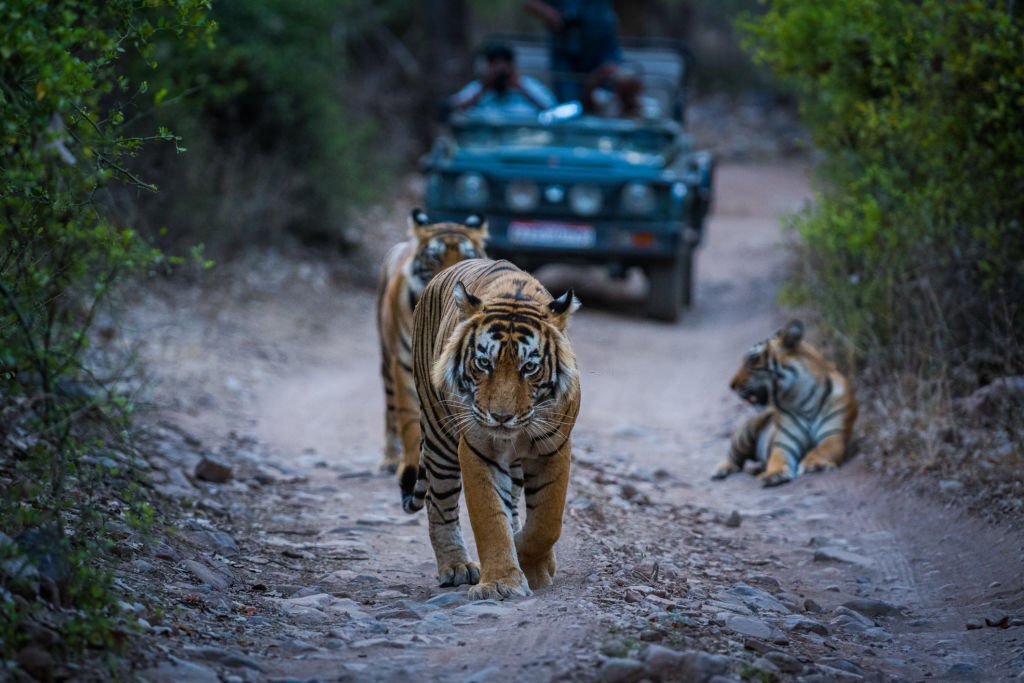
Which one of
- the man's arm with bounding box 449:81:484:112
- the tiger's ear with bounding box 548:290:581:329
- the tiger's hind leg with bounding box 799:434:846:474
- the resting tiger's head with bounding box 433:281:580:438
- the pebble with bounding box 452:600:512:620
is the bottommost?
the tiger's hind leg with bounding box 799:434:846:474

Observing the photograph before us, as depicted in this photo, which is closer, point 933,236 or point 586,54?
point 933,236

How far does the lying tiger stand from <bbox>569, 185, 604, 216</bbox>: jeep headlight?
4347 mm

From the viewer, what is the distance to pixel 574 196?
1274 cm

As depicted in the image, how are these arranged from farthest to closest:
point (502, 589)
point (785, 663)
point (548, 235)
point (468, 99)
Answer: point (468, 99) → point (548, 235) → point (502, 589) → point (785, 663)

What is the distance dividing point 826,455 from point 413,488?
314 cm

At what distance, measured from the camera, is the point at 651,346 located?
492 inches

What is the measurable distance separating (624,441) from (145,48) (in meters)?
5.17

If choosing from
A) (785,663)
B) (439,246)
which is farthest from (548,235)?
(785,663)

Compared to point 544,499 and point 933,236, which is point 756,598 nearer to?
point 544,499

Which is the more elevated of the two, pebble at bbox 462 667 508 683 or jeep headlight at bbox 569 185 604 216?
jeep headlight at bbox 569 185 604 216

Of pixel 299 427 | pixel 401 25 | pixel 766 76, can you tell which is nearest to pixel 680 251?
pixel 299 427

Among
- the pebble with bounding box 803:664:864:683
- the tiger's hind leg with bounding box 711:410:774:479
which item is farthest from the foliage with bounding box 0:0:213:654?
the tiger's hind leg with bounding box 711:410:774:479

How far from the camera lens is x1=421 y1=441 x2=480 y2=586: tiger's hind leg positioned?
17.6ft

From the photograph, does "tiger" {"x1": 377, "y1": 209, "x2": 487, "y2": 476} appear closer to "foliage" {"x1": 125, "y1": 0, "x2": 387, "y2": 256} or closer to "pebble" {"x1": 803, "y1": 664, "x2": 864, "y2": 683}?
"pebble" {"x1": 803, "y1": 664, "x2": 864, "y2": 683}
